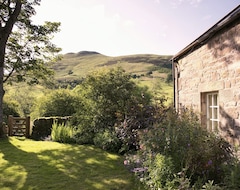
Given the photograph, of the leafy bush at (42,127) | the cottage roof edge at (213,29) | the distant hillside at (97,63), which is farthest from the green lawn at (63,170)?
the distant hillside at (97,63)

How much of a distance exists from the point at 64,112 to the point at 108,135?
10307mm

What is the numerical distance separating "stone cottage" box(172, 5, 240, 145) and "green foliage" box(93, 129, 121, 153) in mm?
2705

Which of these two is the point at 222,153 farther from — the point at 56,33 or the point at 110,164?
the point at 56,33

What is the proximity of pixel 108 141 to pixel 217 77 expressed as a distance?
437cm

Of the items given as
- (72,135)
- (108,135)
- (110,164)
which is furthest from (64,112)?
(110,164)

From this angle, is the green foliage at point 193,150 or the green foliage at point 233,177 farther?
the green foliage at point 193,150

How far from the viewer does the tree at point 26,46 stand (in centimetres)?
1224

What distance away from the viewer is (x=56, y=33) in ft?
44.2

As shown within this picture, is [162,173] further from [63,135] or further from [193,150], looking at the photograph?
[63,135]

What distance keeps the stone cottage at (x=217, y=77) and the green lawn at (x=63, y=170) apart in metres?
2.56

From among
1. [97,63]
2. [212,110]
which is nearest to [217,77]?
[212,110]

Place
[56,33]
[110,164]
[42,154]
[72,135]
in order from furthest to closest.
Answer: [56,33] → [72,135] → [42,154] → [110,164]

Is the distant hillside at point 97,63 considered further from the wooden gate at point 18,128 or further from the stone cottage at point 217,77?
the stone cottage at point 217,77

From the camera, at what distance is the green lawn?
498 centimetres
